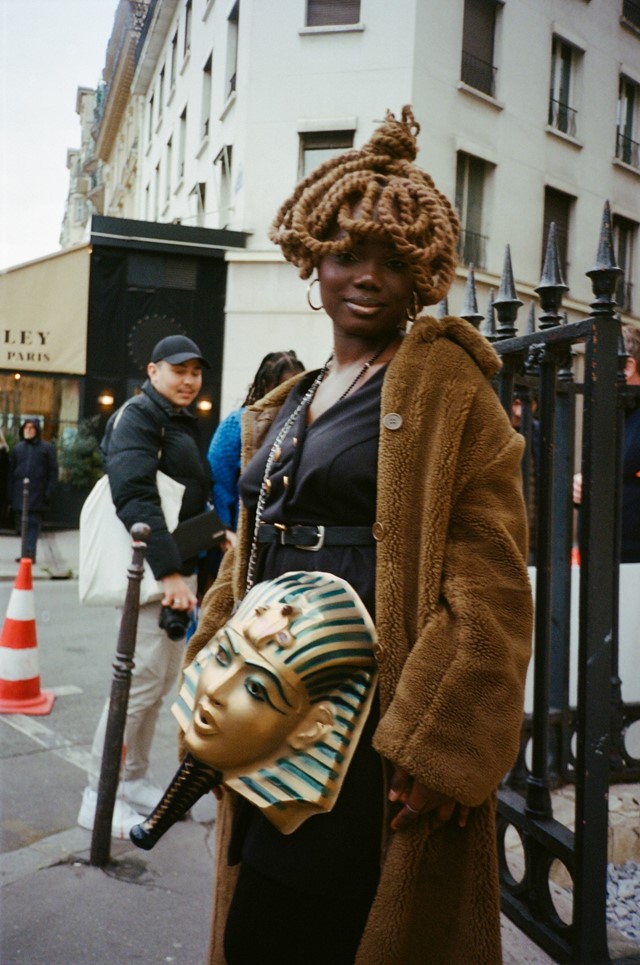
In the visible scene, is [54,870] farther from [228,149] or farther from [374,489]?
[228,149]

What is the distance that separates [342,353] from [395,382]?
0.26 metres

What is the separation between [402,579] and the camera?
4.83ft

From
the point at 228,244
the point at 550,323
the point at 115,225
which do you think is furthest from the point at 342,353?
the point at 115,225

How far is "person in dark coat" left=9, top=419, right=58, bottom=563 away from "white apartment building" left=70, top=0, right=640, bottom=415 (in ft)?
9.95

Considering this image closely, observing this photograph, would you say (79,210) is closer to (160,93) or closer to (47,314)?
(160,93)

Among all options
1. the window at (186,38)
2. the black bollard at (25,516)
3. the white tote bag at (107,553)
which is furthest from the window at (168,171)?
the white tote bag at (107,553)

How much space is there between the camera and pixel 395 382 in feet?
5.00

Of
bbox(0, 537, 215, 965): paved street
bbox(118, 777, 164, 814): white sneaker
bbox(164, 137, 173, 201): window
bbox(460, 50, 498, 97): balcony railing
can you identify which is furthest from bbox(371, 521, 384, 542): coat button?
bbox(164, 137, 173, 201): window

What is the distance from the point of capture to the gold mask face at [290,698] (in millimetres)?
1395

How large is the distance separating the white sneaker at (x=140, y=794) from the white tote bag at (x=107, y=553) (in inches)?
32.1

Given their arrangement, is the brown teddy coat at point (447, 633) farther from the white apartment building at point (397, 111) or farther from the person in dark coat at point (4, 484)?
the person in dark coat at point (4, 484)

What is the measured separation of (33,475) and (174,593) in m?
8.85

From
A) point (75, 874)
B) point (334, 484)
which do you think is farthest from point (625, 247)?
point (334, 484)

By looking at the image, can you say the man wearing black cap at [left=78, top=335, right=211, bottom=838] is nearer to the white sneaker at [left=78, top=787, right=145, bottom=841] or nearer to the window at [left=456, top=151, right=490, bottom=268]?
the white sneaker at [left=78, top=787, right=145, bottom=841]
